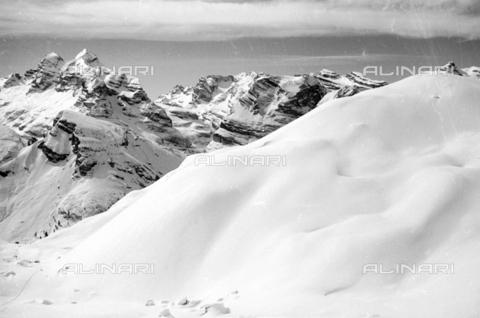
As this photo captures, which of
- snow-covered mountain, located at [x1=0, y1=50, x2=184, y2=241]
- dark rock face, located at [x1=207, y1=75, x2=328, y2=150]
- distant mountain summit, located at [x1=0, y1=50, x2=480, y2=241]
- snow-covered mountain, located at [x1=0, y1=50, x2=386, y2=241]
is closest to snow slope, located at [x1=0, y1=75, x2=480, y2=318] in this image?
distant mountain summit, located at [x1=0, y1=50, x2=480, y2=241]

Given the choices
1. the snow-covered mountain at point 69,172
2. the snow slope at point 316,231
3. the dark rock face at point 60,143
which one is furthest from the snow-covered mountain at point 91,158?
the snow slope at point 316,231

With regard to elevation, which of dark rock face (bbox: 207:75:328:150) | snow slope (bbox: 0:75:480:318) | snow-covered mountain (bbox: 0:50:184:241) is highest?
dark rock face (bbox: 207:75:328:150)

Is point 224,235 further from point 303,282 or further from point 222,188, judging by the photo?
point 303,282

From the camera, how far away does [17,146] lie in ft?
510

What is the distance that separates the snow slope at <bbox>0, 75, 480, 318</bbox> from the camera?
7.77 meters

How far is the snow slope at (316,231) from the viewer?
7766 mm

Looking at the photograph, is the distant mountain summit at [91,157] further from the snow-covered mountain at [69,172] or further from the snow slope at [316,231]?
the snow slope at [316,231]

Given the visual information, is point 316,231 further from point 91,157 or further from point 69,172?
point 69,172

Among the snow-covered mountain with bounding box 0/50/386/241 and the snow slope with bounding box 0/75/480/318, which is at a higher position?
the snow-covered mountain with bounding box 0/50/386/241

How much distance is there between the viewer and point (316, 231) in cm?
947

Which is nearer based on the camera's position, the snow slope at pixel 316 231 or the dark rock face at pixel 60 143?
the snow slope at pixel 316 231

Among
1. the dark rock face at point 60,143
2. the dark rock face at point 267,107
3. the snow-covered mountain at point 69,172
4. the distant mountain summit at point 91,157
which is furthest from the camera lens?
the dark rock face at point 267,107

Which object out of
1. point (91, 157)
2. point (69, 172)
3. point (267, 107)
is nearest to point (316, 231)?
point (91, 157)

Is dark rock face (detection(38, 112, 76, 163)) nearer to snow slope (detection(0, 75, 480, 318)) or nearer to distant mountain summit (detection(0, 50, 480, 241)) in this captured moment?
distant mountain summit (detection(0, 50, 480, 241))
